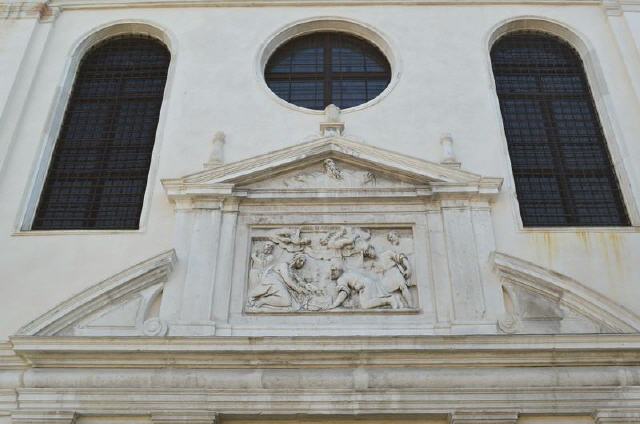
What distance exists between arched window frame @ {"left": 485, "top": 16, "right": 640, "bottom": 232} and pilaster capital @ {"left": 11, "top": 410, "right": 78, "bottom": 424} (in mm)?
5526

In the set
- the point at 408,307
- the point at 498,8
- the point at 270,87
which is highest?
the point at 498,8

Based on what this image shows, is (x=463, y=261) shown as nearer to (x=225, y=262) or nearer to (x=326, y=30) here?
(x=225, y=262)

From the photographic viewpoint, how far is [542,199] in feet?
34.7

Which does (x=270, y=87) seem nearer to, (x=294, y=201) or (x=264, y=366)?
(x=294, y=201)

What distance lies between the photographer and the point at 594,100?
459 inches

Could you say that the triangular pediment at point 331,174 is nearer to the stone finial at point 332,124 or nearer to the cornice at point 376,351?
the stone finial at point 332,124

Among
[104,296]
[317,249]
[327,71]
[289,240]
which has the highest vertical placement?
[327,71]

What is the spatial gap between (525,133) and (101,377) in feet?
21.3

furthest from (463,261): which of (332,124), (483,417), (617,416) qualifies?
(332,124)

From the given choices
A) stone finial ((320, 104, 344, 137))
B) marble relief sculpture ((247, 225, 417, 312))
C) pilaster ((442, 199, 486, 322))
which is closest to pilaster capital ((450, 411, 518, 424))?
pilaster ((442, 199, 486, 322))

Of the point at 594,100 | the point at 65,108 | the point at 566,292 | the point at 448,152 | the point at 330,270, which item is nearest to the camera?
the point at 566,292

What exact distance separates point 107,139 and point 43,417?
14.3 ft

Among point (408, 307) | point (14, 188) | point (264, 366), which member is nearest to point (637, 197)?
point (408, 307)

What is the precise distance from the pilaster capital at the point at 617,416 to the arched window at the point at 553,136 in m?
2.77
